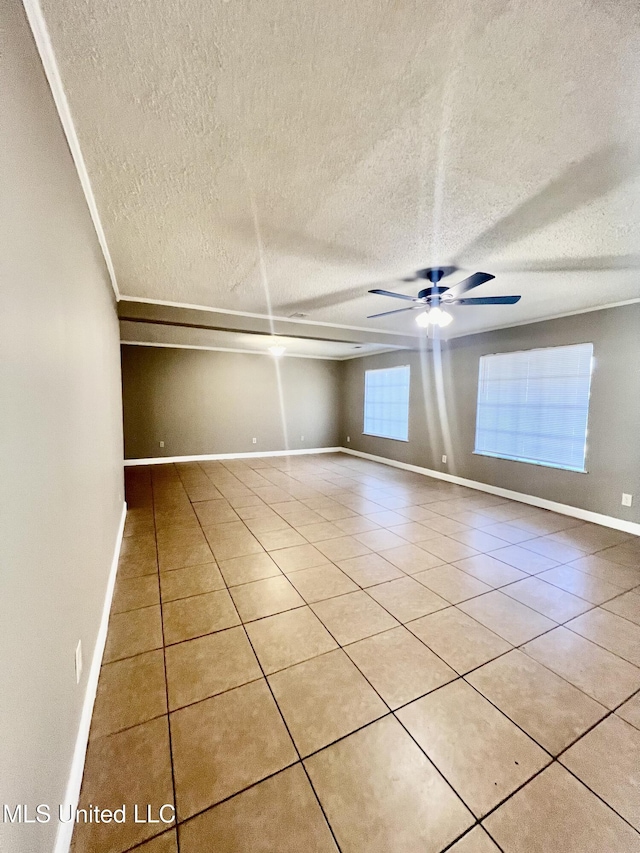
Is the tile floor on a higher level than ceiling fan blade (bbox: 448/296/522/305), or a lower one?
lower

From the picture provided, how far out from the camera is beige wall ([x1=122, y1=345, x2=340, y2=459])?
21.1 ft

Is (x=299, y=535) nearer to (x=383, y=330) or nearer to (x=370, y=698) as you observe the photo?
(x=370, y=698)

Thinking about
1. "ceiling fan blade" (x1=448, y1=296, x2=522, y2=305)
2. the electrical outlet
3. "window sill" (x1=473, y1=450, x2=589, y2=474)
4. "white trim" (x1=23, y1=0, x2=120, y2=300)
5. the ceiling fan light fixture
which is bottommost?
the electrical outlet

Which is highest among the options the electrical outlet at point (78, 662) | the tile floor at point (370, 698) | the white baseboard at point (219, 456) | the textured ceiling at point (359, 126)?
the textured ceiling at point (359, 126)

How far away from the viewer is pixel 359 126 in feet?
4.28

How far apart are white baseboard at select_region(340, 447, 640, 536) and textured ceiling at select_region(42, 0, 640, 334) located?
8.98 feet

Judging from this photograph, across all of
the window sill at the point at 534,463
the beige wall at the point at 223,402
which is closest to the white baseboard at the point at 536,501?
the window sill at the point at 534,463

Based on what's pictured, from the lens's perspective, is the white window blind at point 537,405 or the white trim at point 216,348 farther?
the white trim at point 216,348

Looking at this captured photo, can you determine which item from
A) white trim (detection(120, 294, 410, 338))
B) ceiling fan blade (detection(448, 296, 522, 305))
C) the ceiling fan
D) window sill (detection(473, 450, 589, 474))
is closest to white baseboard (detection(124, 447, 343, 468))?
white trim (detection(120, 294, 410, 338))

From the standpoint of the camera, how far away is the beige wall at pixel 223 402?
6.44 m

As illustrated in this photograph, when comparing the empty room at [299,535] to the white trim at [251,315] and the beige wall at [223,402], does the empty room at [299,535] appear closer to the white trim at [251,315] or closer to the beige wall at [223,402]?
the white trim at [251,315]

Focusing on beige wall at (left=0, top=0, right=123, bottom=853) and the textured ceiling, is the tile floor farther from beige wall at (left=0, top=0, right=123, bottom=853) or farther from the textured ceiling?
the textured ceiling

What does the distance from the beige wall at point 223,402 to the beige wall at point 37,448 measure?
541 centimetres

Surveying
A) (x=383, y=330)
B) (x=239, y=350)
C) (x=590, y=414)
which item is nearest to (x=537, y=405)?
(x=590, y=414)
